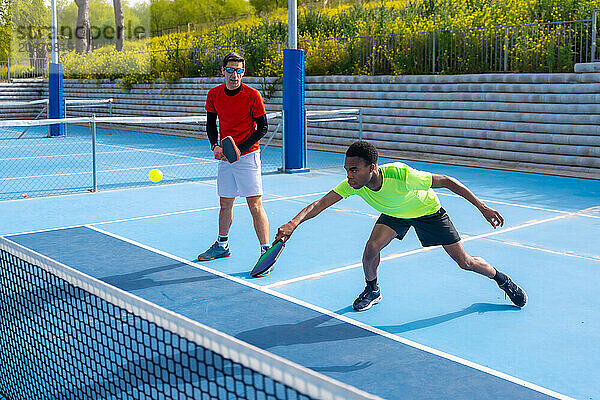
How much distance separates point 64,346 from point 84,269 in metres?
2.38

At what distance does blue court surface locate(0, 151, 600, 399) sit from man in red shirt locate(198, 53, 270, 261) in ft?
1.81

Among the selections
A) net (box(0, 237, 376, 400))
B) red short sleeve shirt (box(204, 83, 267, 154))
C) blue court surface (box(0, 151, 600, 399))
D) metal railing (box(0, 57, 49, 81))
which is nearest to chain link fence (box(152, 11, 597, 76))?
blue court surface (box(0, 151, 600, 399))

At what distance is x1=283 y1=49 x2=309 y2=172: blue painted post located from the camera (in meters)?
14.8

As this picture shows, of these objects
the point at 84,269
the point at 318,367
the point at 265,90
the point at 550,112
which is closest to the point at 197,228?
the point at 84,269

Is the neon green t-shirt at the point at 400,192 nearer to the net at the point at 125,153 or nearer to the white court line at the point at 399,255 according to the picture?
the white court line at the point at 399,255

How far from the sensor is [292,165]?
15164 millimetres

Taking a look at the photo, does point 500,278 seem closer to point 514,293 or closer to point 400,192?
point 514,293

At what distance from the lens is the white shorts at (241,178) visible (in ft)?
25.5

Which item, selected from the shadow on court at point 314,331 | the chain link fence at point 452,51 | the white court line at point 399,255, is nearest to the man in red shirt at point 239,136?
the white court line at point 399,255

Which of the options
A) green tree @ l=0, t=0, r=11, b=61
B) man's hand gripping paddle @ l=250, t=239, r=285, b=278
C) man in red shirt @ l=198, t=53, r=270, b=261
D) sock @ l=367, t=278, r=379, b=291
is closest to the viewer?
man's hand gripping paddle @ l=250, t=239, r=285, b=278

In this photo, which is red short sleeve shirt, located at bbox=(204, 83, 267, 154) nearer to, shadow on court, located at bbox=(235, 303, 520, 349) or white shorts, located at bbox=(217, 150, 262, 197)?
white shorts, located at bbox=(217, 150, 262, 197)

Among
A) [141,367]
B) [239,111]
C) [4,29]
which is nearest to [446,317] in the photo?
[141,367]

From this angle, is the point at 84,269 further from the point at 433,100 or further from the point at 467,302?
the point at 433,100

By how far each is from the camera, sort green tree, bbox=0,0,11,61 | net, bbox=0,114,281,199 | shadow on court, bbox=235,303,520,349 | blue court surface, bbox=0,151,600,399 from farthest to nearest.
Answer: green tree, bbox=0,0,11,61
net, bbox=0,114,281,199
shadow on court, bbox=235,303,520,349
blue court surface, bbox=0,151,600,399
